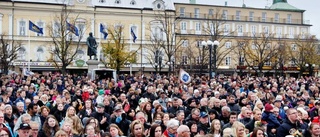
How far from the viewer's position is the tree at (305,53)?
68.9m

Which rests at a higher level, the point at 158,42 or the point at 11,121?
the point at 158,42

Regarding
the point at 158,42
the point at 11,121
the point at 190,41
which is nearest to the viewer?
the point at 11,121

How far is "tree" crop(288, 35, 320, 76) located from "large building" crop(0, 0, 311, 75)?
627 centimetres

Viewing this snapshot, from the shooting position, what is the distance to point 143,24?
72312 mm

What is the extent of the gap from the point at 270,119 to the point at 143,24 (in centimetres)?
6221

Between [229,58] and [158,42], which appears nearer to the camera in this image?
[158,42]

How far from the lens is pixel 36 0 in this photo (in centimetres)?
6800

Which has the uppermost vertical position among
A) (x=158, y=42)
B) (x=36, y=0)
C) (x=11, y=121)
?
(x=36, y=0)

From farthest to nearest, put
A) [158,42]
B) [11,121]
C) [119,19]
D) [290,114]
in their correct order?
[119,19]
[158,42]
[11,121]
[290,114]

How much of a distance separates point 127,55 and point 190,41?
17450mm

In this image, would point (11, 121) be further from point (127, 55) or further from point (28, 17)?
point (28, 17)

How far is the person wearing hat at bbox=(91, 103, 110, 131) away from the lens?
1160 cm

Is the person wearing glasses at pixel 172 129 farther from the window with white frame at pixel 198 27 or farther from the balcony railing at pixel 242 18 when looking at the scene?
the window with white frame at pixel 198 27

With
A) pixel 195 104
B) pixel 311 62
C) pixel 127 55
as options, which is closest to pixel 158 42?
pixel 127 55
